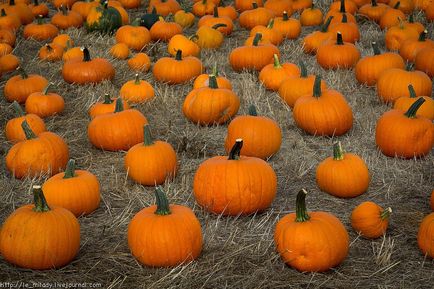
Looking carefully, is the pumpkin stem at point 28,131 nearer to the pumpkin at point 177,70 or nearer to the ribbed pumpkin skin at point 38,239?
the ribbed pumpkin skin at point 38,239

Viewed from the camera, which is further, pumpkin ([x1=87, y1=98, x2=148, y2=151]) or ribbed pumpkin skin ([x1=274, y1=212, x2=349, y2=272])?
pumpkin ([x1=87, y1=98, x2=148, y2=151])

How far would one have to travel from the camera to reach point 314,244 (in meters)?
3.89

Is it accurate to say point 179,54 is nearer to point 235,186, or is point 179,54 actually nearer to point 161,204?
point 235,186

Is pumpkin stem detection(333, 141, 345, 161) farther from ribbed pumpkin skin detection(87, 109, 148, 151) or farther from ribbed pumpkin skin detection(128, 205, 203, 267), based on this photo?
ribbed pumpkin skin detection(87, 109, 148, 151)

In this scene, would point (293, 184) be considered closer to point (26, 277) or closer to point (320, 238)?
point (320, 238)

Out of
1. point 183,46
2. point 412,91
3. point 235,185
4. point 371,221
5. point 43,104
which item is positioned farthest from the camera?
point 183,46

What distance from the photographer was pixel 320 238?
3898 mm

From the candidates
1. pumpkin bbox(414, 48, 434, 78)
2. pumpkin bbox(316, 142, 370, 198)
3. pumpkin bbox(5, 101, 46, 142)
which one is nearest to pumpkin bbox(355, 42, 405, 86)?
pumpkin bbox(414, 48, 434, 78)

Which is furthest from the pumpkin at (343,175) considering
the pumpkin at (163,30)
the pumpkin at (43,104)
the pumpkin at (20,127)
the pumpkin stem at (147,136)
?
the pumpkin at (163,30)

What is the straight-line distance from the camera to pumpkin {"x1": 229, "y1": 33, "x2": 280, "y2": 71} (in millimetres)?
7613

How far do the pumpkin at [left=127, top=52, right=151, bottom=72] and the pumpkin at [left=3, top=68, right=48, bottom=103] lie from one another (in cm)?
128

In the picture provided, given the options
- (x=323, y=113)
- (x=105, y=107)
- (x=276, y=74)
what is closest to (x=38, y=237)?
(x=105, y=107)

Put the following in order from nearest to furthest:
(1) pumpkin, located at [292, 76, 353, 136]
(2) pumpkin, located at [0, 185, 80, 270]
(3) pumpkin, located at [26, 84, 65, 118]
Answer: (2) pumpkin, located at [0, 185, 80, 270] → (1) pumpkin, located at [292, 76, 353, 136] → (3) pumpkin, located at [26, 84, 65, 118]

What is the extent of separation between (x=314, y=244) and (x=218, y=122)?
2.53 meters
